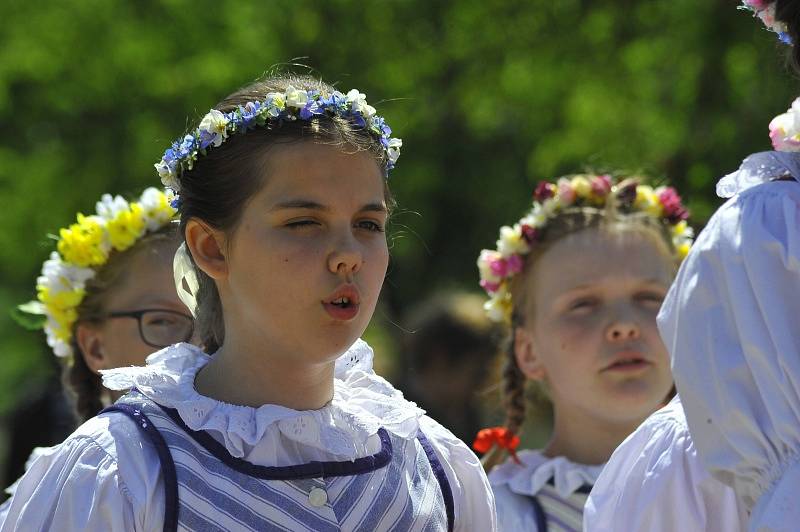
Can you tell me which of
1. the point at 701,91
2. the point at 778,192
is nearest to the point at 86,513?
the point at 778,192

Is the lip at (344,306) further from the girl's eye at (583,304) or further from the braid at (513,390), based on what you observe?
the braid at (513,390)

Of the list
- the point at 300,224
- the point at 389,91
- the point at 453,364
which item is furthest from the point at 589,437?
the point at 389,91

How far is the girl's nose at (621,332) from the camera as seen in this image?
12.2ft

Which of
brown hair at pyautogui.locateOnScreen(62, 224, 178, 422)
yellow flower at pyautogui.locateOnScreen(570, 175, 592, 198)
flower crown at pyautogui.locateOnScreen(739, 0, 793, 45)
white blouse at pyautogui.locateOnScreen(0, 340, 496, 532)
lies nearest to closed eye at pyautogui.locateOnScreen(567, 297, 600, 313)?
yellow flower at pyautogui.locateOnScreen(570, 175, 592, 198)

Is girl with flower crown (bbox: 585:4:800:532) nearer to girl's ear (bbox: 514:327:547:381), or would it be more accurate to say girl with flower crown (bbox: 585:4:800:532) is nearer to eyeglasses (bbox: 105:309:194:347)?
girl's ear (bbox: 514:327:547:381)

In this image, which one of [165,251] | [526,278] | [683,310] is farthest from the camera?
[526,278]

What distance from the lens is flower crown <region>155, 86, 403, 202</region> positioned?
2744 mm

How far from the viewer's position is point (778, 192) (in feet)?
7.49

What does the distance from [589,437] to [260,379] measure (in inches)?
58.5

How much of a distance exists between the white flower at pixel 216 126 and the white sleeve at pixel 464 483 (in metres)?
0.80

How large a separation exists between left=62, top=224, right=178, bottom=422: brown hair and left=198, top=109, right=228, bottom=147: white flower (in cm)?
123

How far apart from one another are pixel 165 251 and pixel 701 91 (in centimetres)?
461

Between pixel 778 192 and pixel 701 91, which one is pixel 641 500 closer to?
pixel 778 192

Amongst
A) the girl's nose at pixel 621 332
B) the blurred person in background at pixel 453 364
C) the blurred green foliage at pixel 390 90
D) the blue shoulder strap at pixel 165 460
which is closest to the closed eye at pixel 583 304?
the girl's nose at pixel 621 332
